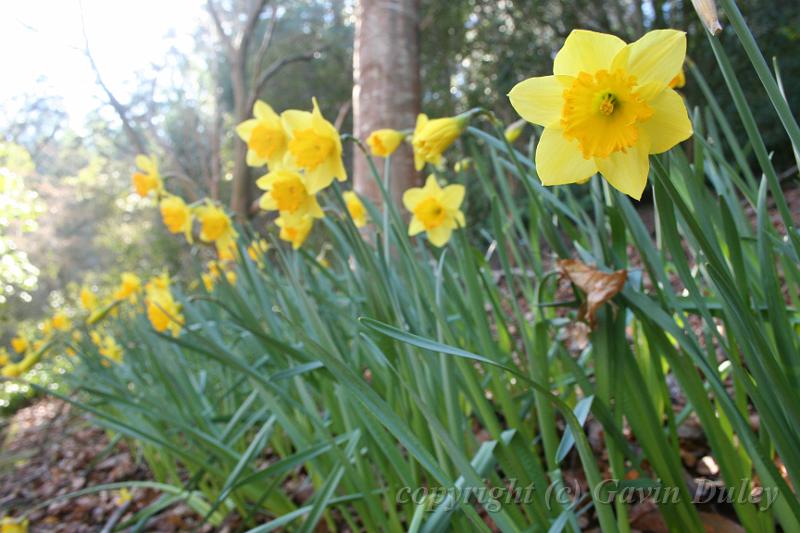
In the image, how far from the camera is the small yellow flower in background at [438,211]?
46.8 inches

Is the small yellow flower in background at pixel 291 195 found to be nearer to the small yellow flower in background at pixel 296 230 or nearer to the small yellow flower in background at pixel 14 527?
the small yellow flower in background at pixel 296 230

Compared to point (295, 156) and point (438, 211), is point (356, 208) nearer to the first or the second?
point (438, 211)

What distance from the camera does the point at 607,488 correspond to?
648 millimetres

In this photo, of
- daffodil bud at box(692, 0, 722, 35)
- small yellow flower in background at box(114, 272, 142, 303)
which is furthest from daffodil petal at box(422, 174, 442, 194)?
small yellow flower in background at box(114, 272, 142, 303)

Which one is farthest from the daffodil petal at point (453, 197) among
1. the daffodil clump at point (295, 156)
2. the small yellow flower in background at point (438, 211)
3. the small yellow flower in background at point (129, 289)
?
the small yellow flower in background at point (129, 289)

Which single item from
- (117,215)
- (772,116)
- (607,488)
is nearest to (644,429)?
(607,488)

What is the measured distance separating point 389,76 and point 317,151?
6.76ft

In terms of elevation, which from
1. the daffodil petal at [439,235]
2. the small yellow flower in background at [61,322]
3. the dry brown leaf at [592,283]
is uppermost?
the small yellow flower in background at [61,322]

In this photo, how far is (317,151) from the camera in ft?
3.10

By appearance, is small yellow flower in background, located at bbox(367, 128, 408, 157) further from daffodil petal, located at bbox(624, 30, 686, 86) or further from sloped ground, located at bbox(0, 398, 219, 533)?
sloped ground, located at bbox(0, 398, 219, 533)

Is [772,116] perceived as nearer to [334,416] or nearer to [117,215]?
[334,416]

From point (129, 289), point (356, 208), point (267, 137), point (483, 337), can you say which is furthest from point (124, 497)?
point (483, 337)

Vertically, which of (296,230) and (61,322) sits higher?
(61,322)

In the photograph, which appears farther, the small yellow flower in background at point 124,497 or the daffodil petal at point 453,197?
the small yellow flower in background at point 124,497
